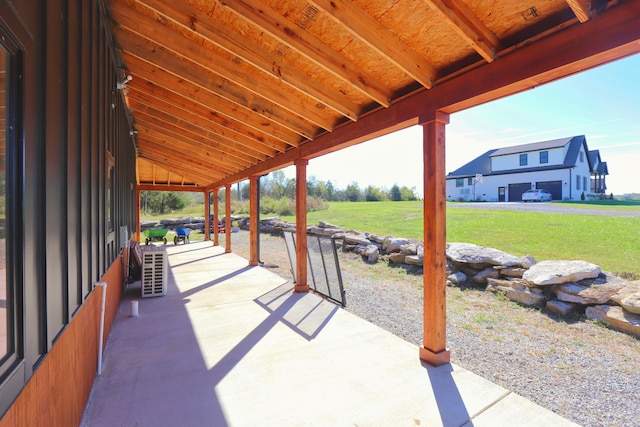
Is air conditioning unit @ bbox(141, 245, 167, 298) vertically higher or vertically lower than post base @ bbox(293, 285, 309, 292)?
higher

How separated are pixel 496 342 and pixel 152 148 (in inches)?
324

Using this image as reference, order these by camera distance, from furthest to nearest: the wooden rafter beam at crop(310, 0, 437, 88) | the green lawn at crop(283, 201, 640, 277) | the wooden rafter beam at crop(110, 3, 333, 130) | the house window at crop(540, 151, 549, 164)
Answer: the house window at crop(540, 151, 549, 164) < the green lawn at crop(283, 201, 640, 277) < the wooden rafter beam at crop(110, 3, 333, 130) < the wooden rafter beam at crop(310, 0, 437, 88)

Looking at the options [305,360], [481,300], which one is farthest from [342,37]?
[481,300]

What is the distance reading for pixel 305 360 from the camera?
313 centimetres

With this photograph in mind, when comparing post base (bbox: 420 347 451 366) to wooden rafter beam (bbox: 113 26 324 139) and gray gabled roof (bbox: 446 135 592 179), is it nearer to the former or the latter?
wooden rafter beam (bbox: 113 26 324 139)

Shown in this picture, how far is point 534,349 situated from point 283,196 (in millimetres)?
28855

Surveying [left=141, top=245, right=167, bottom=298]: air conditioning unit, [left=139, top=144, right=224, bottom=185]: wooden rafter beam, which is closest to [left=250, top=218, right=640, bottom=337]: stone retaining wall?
[left=141, top=245, right=167, bottom=298]: air conditioning unit

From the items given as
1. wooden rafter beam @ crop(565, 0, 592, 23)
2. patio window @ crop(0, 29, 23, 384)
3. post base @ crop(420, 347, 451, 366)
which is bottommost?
post base @ crop(420, 347, 451, 366)

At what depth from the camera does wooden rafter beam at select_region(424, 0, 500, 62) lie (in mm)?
2037

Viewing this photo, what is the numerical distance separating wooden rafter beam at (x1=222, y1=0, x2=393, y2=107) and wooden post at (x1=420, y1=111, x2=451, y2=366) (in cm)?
59

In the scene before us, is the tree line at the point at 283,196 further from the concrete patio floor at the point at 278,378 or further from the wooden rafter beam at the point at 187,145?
the concrete patio floor at the point at 278,378

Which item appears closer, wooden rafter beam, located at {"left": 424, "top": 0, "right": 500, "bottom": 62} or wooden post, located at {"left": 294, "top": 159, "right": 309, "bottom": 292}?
wooden rafter beam, located at {"left": 424, "top": 0, "right": 500, "bottom": 62}

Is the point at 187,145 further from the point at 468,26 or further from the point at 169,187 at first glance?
the point at 169,187

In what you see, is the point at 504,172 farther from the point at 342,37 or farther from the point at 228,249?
the point at 342,37
